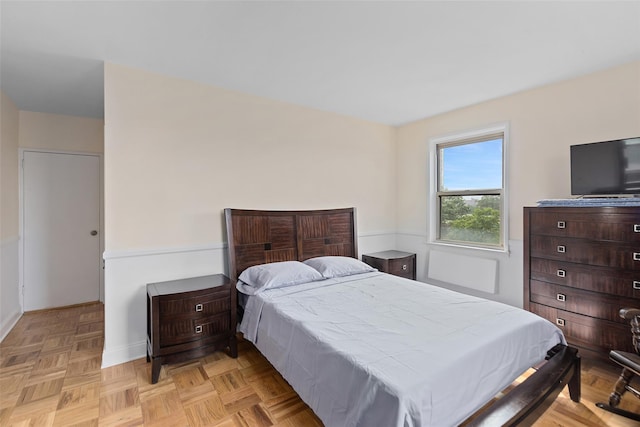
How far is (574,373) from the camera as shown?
1910 mm

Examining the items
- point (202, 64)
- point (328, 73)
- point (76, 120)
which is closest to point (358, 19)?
point (328, 73)

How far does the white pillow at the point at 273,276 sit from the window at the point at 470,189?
200cm

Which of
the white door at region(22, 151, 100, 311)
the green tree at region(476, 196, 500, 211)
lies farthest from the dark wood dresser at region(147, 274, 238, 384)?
the green tree at region(476, 196, 500, 211)

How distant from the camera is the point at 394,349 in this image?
1.56 m

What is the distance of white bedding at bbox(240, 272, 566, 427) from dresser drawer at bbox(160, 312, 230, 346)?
208 mm

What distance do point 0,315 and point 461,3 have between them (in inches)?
185

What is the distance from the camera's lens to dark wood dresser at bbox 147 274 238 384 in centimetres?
224

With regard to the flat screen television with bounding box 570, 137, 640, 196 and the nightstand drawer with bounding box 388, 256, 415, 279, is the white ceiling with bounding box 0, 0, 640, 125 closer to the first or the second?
the flat screen television with bounding box 570, 137, 640, 196

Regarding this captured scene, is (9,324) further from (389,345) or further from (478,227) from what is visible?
(478,227)

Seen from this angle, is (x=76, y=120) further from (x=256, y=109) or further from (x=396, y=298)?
(x=396, y=298)

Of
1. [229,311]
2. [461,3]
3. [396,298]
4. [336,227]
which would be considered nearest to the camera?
[461,3]

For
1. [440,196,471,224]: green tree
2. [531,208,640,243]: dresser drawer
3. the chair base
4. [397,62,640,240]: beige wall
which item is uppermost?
[397,62,640,240]: beige wall

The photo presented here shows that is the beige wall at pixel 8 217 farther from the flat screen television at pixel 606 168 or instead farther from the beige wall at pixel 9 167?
the flat screen television at pixel 606 168

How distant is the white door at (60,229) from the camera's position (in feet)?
11.9
